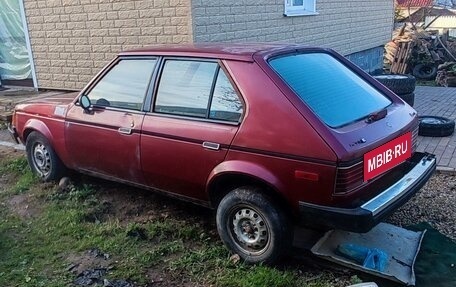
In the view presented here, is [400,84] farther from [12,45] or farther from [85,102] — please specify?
[12,45]

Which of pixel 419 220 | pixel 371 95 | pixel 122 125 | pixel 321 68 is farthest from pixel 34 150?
pixel 419 220

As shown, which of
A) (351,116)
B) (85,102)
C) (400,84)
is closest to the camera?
(351,116)

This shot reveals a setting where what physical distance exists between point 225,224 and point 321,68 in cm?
140

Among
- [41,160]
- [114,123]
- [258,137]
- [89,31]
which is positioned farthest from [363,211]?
[89,31]

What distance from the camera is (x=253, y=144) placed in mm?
3105

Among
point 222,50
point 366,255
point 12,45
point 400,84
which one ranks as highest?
point 222,50

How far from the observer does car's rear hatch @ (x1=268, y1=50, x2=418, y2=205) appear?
2.89 metres

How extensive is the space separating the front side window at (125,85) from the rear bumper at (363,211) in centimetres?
171

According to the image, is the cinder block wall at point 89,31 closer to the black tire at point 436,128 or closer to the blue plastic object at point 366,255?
the black tire at point 436,128

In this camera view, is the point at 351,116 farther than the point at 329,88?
No

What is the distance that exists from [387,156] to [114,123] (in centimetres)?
219

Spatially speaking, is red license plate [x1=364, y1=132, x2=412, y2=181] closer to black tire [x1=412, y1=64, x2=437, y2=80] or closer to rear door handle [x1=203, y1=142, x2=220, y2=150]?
rear door handle [x1=203, y1=142, x2=220, y2=150]

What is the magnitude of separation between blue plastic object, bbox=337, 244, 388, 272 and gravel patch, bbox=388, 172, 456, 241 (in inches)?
30.9

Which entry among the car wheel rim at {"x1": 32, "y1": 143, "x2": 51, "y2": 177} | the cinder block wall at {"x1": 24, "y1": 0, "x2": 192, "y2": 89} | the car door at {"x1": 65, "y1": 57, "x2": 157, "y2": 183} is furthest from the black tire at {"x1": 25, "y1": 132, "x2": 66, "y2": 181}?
the cinder block wall at {"x1": 24, "y1": 0, "x2": 192, "y2": 89}
